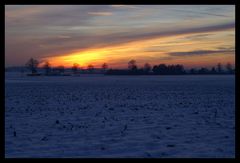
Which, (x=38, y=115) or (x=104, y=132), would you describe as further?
(x=38, y=115)

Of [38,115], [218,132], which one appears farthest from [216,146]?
[38,115]

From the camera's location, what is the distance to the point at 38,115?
57.4ft

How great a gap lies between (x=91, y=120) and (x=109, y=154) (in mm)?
6575

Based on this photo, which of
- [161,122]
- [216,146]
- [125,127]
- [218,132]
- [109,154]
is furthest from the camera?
[161,122]

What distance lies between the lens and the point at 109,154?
906 centimetres

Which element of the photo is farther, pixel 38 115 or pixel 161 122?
pixel 38 115
